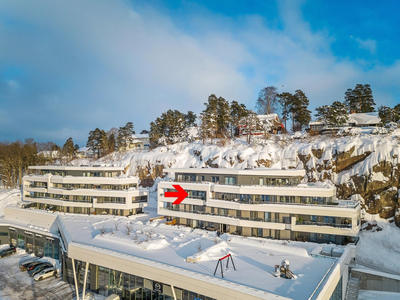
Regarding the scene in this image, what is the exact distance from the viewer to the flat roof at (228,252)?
16594 millimetres

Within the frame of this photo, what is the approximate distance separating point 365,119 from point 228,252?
58.6 metres

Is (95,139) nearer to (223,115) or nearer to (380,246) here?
(223,115)

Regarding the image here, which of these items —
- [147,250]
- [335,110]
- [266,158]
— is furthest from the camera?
[335,110]

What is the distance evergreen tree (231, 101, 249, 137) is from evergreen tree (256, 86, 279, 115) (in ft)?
57.7

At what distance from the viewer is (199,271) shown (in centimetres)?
1830

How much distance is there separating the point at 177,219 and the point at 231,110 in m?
43.7

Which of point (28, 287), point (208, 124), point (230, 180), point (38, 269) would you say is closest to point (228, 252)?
point (230, 180)

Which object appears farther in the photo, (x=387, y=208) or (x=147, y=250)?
(x=387, y=208)

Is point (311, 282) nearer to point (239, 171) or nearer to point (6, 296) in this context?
point (239, 171)

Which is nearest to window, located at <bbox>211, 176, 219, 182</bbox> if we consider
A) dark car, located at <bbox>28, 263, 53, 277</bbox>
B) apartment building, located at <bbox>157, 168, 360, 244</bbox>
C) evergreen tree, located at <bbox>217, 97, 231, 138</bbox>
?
apartment building, located at <bbox>157, 168, 360, 244</bbox>

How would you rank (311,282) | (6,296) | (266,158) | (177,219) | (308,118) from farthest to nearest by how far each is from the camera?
(308,118)
(266,158)
(177,219)
(6,296)
(311,282)

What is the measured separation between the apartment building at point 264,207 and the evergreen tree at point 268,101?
177ft

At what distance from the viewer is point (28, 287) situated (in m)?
28.5

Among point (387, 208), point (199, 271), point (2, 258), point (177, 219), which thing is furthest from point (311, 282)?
point (2, 258)
